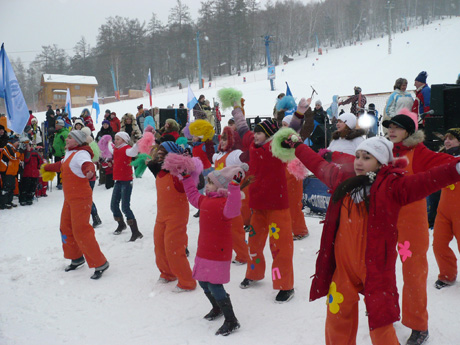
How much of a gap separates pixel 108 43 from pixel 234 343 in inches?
3062

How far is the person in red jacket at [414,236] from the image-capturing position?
3457mm

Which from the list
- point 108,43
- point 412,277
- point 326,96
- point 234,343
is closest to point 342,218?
point 412,277

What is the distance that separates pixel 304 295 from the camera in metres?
4.61

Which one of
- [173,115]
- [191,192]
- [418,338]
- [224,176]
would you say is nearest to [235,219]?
[191,192]

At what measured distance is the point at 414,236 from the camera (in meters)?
3.55

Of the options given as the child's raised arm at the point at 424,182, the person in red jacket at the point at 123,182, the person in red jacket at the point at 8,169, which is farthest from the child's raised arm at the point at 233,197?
the person in red jacket at the point at 8,169

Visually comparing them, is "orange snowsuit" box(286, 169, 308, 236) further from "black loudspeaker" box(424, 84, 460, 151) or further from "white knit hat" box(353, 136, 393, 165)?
"white knit hat" box(353, 136, 393, 165)

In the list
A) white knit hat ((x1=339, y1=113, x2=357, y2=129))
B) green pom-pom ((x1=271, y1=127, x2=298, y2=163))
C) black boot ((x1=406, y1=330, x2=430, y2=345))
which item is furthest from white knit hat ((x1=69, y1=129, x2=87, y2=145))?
black boot ((x1=406, y1=330, x2=430, y2=345))

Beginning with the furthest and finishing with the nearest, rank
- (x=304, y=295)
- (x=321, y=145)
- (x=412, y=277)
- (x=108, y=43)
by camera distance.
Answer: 1. (x=108, y=43)
2. (x=321, y=145)
3. (x=304, y=295)
4. (x=412, y=277)

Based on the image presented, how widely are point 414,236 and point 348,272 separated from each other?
1186 millimetres

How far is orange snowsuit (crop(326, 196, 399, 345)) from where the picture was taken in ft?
8.84

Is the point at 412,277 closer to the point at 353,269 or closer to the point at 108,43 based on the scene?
the point at 353,269

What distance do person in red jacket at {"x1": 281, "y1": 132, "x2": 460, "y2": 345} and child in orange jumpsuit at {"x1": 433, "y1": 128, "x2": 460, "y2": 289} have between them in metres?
2.07

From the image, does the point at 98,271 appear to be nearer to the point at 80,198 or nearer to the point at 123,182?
the point at 80,198
